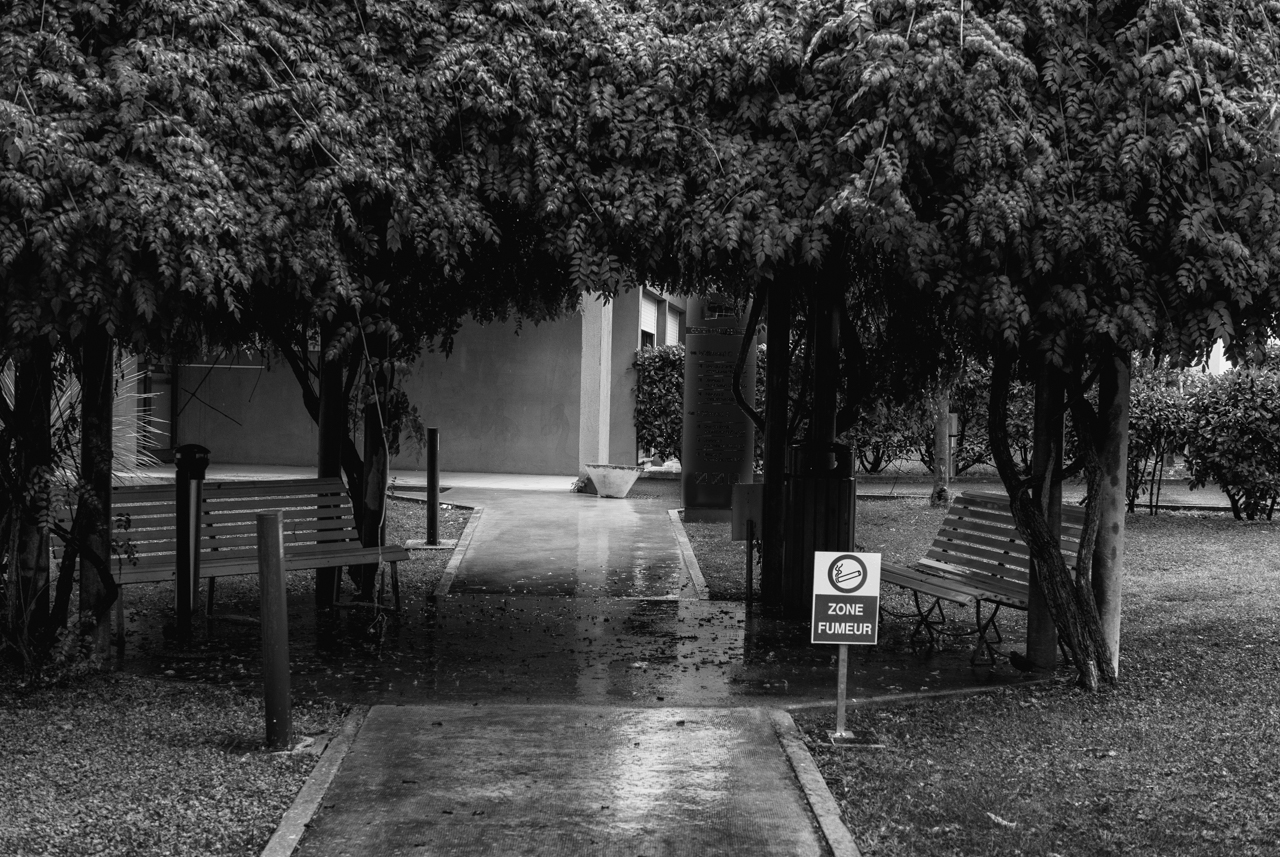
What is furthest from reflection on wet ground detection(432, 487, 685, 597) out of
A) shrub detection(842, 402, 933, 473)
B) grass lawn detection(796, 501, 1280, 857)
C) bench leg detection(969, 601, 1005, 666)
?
shrub detection(842, 402, 933, 473)

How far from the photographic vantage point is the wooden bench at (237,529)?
7.80 metres

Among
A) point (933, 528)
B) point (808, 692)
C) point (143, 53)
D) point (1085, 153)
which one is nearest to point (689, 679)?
point (808, 692)

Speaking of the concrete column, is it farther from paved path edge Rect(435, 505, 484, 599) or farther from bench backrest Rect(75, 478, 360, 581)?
bench backrest Rect(75, 478, 360, 581)

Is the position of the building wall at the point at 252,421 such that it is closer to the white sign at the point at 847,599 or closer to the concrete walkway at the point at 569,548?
the concrete walkway at the point at 569,548

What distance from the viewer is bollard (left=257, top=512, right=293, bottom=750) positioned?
5582 mm

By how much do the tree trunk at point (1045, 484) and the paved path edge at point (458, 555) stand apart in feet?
15.4

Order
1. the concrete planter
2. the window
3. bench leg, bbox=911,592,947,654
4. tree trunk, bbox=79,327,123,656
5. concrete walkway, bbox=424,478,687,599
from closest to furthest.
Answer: tree trunk, bbox=79,327,123,656 → bench leg, bbox=911,592,947,654 → concrete walkway, bbox=424,478,687,599 → the concrete planter → the window

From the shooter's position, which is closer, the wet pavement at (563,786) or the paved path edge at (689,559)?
the wet pavement at (563,786)

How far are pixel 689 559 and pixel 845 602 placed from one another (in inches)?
246

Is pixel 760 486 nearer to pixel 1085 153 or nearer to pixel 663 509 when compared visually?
pixel 1085 153

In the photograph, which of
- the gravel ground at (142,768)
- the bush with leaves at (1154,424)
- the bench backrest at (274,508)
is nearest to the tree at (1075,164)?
the gravel ground at (142,768)

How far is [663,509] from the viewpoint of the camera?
17047mm

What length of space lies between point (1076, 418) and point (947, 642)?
200 cm

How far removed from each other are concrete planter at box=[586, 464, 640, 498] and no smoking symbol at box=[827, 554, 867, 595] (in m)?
12.2
